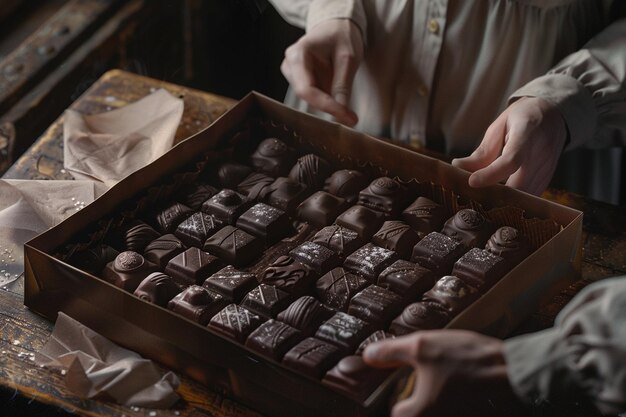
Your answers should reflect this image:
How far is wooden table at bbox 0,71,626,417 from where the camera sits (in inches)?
62.9

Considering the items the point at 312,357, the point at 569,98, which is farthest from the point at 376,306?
the point at 569,98

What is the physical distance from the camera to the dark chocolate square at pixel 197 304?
1.67 metres

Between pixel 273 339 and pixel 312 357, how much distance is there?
9cm

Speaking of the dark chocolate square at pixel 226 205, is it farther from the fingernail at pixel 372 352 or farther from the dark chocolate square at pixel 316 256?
the fingernail at pixel 372 352

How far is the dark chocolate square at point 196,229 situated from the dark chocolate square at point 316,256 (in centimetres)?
20

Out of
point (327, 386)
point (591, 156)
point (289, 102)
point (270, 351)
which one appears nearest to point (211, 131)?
point (289, 102)

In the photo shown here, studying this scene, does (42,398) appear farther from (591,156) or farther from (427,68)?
(591,156)

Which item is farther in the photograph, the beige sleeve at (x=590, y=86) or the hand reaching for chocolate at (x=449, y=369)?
the beige sleeve at (x=590, y=86)

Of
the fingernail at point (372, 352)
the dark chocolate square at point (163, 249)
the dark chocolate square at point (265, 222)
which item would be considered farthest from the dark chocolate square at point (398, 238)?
the fingernail at point (372, 352)

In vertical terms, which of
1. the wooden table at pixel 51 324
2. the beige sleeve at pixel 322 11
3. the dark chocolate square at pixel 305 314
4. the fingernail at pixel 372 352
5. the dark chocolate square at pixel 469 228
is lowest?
the wooden table at pixel 51 324

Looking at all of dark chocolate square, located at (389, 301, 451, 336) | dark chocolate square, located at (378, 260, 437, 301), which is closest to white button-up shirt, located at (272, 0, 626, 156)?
dark chocolate square, located at (378, 260, 437, 301)

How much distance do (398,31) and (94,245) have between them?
1050 millimetres

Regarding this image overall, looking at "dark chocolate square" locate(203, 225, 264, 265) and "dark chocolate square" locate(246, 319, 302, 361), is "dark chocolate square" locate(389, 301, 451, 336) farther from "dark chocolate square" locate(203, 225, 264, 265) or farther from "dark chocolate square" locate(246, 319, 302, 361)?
"dark chocolate square" locate(203, 225, 264, 265)

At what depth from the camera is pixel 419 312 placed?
5.41 ft
